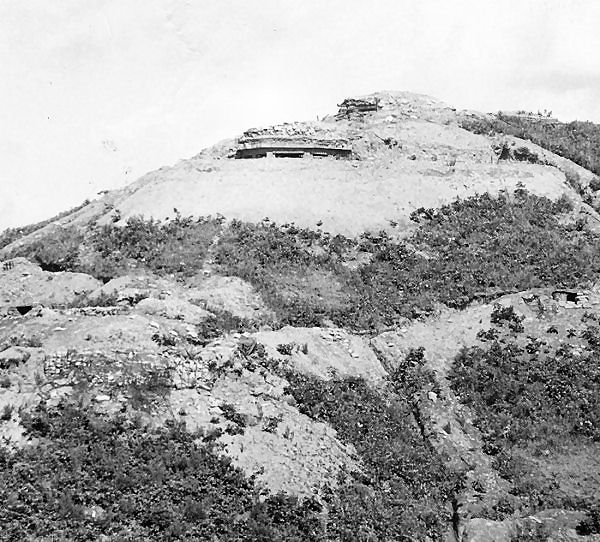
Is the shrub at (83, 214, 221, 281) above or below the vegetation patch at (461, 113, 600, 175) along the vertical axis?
below

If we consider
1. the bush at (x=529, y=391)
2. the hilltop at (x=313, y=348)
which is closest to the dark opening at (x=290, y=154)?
the hilltop at (x=313, y=348)

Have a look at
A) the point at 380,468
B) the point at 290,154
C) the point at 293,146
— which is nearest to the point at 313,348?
the point at 380,468

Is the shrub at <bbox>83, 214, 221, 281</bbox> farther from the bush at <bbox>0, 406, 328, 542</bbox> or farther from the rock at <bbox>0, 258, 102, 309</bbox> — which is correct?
the bush at <bbox>0, 406, 328, 542</bbox>

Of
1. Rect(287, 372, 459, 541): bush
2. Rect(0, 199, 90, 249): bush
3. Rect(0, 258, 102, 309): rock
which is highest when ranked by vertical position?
Rect(0, 199, 90, 249): bush

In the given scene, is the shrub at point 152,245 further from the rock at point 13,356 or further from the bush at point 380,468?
the bush at point 380,468

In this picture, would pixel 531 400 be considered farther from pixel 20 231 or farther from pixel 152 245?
pixel 20 231

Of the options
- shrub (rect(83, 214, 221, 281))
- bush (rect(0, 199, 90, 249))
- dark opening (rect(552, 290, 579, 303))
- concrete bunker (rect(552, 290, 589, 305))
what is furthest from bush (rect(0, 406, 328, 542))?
bush (rect(0, 199, 90, 249))

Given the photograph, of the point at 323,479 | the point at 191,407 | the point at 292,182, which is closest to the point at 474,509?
the point at 323,479
